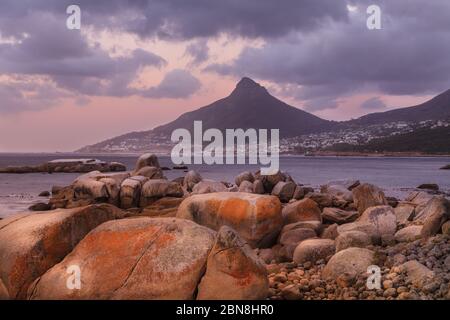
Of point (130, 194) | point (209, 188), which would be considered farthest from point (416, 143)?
point (130, 194)

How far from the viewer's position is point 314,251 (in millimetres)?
13586

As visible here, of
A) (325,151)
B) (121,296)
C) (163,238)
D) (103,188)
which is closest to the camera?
(121,296)

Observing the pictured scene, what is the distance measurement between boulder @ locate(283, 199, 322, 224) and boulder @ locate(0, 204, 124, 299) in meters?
9.24

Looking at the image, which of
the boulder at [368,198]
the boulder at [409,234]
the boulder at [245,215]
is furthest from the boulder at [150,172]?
the boulder at [409,234]

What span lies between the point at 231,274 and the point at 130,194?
62.6ft

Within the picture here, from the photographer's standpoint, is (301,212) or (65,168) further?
(65,168)

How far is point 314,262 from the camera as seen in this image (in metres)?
13.4

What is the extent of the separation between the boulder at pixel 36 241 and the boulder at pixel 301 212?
924 cm

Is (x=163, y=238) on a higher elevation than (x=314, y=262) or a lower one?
higher

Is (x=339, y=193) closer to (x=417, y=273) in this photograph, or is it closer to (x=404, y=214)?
(x=404, y=214)

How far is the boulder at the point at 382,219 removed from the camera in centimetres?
1611

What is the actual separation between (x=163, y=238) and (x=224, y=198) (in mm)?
7376

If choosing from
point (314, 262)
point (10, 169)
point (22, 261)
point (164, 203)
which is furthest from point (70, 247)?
point (10, 169)
